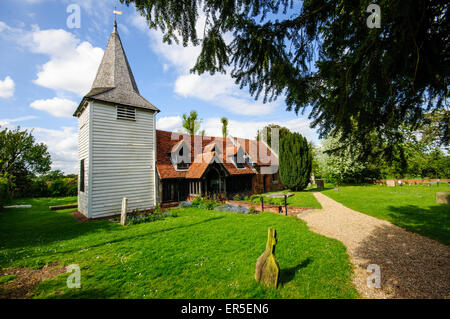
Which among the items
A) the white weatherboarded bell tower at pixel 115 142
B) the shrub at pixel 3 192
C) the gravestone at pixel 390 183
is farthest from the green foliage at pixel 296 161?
the shrub at pixel 3 192

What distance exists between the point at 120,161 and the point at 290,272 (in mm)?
11814

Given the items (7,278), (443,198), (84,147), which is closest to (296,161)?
(443,198)

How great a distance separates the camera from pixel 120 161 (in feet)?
38.4

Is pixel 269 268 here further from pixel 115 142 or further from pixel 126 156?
pixel 115 142

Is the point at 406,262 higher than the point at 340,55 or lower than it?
lower

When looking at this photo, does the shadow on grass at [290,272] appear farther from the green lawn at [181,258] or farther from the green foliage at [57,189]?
the green foliage at [57,189]

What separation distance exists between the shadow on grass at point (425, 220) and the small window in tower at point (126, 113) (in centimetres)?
1666

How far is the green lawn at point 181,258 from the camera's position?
3760 millimetres

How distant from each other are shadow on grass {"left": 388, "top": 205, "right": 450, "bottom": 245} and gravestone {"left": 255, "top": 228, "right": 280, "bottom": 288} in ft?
22.5

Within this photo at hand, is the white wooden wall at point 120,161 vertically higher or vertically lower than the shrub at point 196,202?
higher

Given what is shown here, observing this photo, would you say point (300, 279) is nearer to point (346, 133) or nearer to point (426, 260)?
point (346, 133)

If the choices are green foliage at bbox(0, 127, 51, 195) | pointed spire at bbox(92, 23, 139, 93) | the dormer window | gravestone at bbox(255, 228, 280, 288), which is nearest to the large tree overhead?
gravestone at bbox(255, 228, 280, 288)
